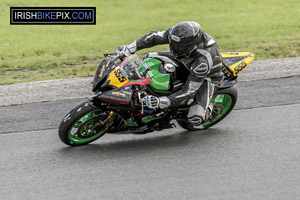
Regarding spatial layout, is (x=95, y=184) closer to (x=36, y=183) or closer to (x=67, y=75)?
(x=36, y=183)

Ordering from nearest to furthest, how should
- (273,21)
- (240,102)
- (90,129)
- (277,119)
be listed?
(90,129), (277,119), (240,102), (273,21)

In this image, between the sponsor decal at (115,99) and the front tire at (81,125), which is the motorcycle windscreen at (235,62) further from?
the front tire at (81,125)

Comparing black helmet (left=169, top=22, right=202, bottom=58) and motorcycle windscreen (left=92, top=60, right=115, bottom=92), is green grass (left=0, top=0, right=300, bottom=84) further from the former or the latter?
black helmet (left=169, top=22, right=202, bottom=58)

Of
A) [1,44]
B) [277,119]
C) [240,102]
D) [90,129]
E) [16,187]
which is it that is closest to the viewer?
[16,187]

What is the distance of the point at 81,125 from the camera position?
5766 mm

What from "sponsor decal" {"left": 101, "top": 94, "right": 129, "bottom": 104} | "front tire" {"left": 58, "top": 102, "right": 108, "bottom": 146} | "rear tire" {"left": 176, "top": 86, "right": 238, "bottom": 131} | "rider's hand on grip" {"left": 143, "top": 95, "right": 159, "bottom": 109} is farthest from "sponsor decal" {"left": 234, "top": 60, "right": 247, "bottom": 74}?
"front tire" {"left": 58, "top": 102, "right": 108, "bottom": 146}

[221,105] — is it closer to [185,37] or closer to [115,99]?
[185,37]

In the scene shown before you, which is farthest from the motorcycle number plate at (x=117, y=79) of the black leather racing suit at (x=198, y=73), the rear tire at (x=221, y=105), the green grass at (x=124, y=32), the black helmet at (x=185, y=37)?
the green grass at (x=124, y=32)

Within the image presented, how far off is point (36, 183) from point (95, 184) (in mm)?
680

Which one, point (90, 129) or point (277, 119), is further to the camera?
point (277, 119)

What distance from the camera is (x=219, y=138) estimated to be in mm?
6441

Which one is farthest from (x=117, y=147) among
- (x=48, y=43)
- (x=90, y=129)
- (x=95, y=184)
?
(x=48, y=43)

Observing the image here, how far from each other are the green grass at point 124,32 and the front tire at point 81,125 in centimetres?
343

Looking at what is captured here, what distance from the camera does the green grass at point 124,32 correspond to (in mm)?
10141
